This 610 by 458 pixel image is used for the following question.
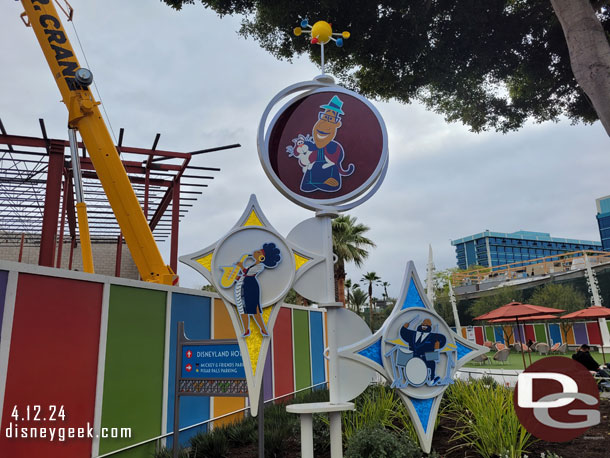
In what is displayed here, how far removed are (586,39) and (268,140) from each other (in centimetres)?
571

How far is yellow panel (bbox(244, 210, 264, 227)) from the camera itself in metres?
3.99

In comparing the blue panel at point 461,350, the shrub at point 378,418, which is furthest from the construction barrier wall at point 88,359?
the blue panel at point 461,350

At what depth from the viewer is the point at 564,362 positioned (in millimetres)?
4867

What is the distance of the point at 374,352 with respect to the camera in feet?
12.9

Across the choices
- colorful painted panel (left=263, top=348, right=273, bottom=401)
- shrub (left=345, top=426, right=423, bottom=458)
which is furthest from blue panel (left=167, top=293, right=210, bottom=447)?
shrub (left=345, top=426, right=423, bottom=458)

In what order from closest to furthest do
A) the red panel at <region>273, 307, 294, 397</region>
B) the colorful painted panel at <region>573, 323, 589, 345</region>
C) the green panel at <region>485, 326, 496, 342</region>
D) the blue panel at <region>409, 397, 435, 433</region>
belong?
1. the blue panel at <region>409, 397, 435, 433</region>
2. the red panel at <region>273, 307, 294, 397</region>
3. the colorful painted panel at <region>573, 323, 589, 345</region>
4. the green panel at <region>485, 326, 496, 342</region>

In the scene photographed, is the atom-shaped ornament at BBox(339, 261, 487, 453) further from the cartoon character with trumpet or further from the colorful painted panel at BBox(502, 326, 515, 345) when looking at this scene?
the colorful painted panel at BBox(502, 326, 515, 345)

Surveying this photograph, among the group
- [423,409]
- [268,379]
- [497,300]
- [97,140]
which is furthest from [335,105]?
[497,300]

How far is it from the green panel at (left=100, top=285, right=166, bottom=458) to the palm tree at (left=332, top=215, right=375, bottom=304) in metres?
15.9

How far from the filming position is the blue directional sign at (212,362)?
16.2 ft

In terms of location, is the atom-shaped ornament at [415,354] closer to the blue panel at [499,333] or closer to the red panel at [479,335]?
the blue panel at [499,333]

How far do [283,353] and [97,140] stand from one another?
6.24m

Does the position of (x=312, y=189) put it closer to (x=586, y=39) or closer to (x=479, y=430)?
(x=479, y=430)

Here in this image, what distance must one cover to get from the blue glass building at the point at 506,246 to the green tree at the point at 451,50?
124744 mm
